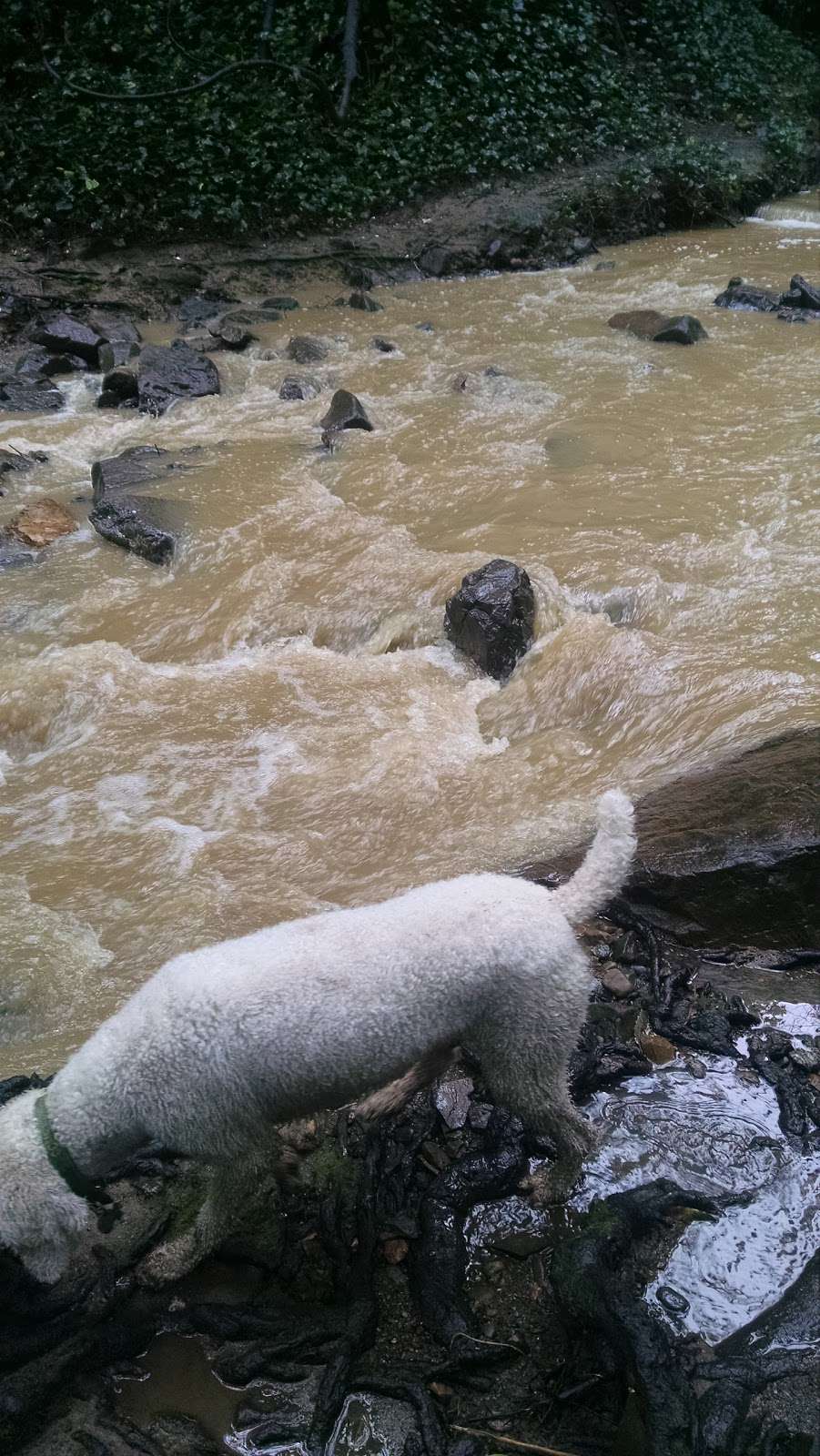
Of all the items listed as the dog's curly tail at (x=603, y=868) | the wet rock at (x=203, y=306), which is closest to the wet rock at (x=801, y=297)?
the wet rock at (x=203, y=306)

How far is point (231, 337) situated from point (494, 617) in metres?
6.82

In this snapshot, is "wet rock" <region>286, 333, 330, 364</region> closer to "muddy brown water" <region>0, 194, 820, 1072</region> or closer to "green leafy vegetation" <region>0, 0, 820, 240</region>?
"muddy brown water" <region>0, 194, 820, 1072</region>

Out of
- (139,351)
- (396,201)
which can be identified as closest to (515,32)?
(396,201)

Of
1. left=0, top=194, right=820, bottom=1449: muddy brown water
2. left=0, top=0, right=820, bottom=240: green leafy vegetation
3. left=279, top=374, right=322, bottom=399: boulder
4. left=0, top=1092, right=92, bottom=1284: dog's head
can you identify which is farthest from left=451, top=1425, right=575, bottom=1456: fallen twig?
left=0, top=0, right=820, bottom=240: green leafy vegetation

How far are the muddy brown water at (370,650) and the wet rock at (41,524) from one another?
0.50 ft

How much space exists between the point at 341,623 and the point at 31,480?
12.0 ft

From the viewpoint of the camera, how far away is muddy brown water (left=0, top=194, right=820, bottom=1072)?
488 centimetres

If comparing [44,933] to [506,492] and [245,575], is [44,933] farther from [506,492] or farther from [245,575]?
[506,492]

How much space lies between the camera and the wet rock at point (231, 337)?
11258mm

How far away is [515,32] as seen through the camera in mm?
16484

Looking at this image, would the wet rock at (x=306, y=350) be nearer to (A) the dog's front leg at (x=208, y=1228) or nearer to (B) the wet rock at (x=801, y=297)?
(B) the wet rock at (x=801, y=297)

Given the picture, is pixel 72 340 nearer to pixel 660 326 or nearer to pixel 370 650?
pixel 660 326

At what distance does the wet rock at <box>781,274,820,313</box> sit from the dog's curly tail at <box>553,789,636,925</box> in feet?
33.1

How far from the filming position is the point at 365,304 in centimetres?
1241
